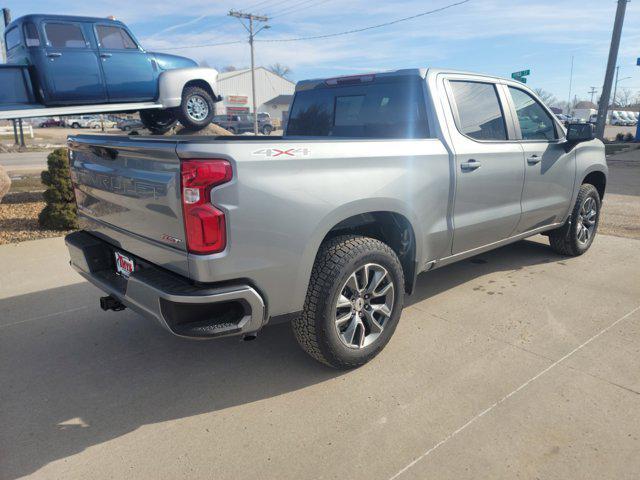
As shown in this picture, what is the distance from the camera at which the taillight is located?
7.48ft

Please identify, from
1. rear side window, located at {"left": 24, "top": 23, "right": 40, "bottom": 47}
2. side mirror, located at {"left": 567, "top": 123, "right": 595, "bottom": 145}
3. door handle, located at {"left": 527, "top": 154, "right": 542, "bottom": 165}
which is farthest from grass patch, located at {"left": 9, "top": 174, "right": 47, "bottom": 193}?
side mirror, located at {"left": 567, "top": 123, "right": 595, "bottom": 145}

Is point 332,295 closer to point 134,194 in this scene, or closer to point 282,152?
point 282,152

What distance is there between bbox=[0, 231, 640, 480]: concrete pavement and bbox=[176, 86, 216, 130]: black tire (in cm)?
678

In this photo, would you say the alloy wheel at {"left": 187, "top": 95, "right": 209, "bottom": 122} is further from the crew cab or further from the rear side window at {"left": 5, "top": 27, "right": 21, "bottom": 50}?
the rear side window at {"left": 5, "top": 27, "right": 21, "bottom": 50}

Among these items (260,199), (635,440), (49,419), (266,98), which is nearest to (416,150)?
(260,199)

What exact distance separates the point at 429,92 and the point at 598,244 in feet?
12.7

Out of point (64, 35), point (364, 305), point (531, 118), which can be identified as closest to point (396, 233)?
point (364, 305)

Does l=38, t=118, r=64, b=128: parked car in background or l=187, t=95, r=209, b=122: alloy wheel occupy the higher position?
l=187, t=95, r=209, b=122: alloy wheel

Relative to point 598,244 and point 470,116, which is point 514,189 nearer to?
point 470,116

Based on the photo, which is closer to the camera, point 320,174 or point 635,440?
Result: point 635,440

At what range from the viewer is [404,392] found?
2.87 metres

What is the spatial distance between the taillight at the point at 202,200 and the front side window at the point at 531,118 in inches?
122

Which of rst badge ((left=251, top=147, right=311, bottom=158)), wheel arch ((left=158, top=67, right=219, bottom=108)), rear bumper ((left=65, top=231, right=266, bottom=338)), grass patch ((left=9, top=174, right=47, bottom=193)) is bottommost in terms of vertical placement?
grass patch ((left=9, top=174, right=47, bottom=193))

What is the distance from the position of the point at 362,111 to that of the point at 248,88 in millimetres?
74636
